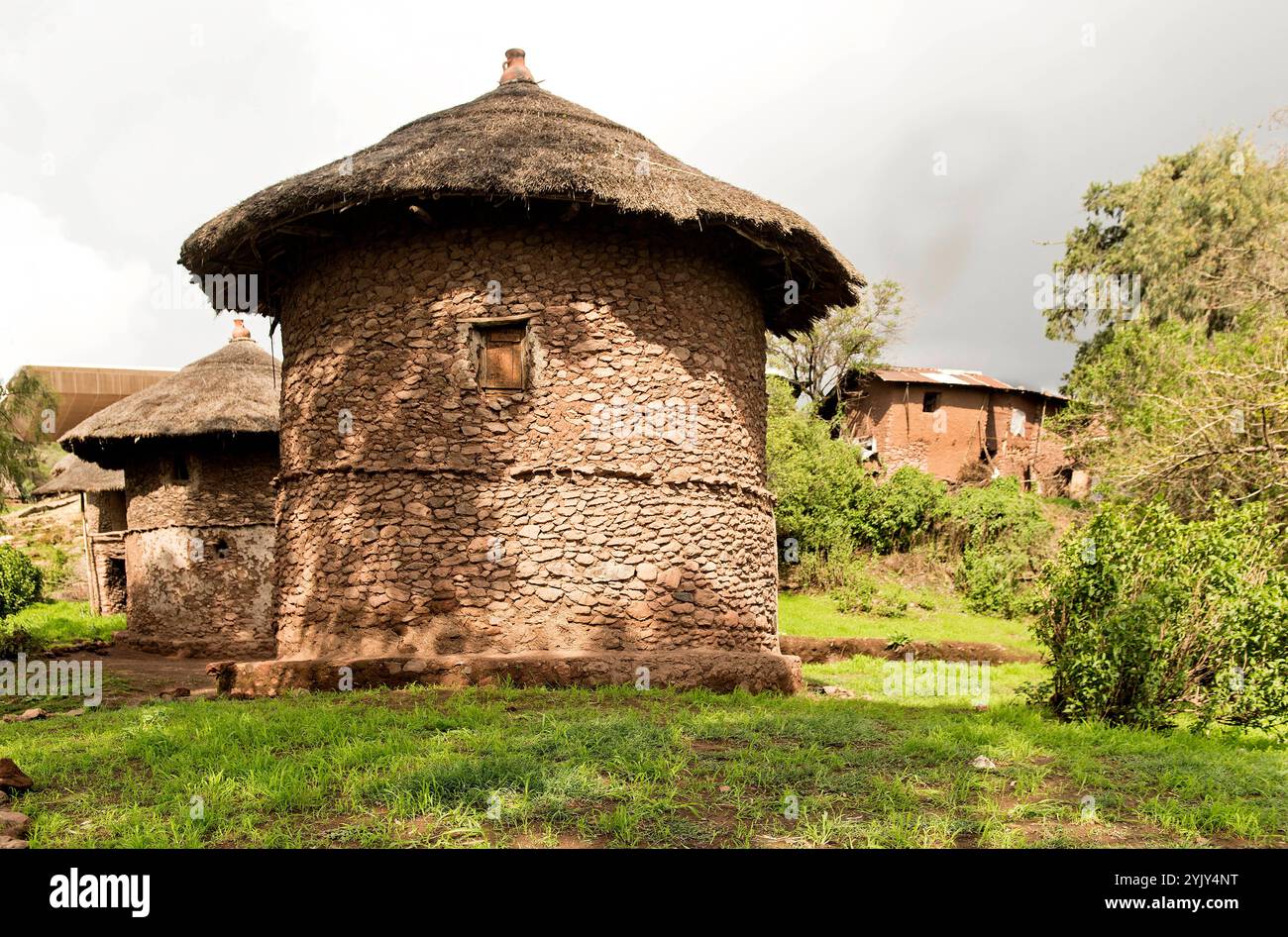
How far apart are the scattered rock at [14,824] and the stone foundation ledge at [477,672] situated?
3.74m

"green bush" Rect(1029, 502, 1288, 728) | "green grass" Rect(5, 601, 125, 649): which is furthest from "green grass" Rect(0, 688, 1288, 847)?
"green grass" Rect(5, 601, 125, 649)

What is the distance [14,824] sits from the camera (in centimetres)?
401

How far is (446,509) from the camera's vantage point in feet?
27.7

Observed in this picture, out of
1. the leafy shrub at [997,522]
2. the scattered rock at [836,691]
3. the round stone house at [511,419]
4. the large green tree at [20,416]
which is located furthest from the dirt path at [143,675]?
the leafy shrub at [997,522]

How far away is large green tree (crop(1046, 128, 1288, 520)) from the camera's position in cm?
1280

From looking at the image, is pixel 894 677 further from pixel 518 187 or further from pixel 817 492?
pixel 817 492

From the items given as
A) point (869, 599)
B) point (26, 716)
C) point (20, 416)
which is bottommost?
point (869, 599)

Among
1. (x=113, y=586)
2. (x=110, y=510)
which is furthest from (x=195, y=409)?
(x=110, y=510)

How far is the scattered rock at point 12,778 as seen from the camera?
15.0 feet

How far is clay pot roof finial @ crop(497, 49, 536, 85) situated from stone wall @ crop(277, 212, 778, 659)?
3843 millimetres

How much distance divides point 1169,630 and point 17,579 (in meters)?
24.0

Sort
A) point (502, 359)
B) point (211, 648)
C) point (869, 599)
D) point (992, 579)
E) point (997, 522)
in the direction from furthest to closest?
point (997, 522), point (992, 579), point (869, 599), point (211, 648), point (502, 359)

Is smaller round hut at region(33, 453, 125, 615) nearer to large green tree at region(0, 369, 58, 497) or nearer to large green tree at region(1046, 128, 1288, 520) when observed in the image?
large green tree at region(0, 369, 58, 497)
